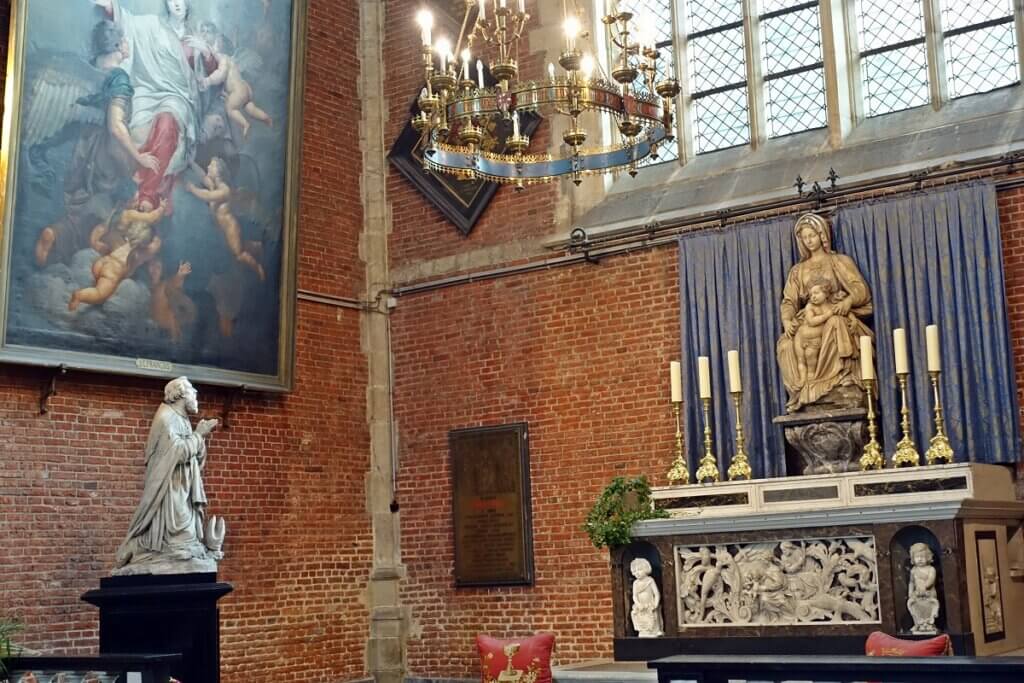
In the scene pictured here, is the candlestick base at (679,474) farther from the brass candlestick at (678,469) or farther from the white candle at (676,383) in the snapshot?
the white candle at (676,383)

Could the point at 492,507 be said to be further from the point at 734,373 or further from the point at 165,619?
the point at 165,619

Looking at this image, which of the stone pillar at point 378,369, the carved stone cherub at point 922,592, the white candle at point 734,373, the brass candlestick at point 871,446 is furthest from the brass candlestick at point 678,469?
the stone pillar at point 378,369

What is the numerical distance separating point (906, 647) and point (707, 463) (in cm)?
359

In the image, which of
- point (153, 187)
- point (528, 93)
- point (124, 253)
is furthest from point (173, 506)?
point (528, 93)

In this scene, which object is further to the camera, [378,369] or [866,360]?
[378,369]

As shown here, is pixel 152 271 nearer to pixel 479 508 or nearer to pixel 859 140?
pixel 479 508

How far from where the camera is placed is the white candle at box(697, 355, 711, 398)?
11.1 m

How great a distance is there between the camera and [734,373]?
35.7ft

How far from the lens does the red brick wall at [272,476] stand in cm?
1061

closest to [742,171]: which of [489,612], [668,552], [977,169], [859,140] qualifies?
[859,140]

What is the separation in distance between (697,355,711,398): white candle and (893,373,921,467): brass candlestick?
1.55 metres

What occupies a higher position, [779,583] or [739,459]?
[739,459]

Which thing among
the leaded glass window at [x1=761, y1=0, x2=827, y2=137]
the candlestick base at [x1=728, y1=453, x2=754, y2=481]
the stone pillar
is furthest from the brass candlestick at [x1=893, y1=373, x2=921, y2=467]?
the stone pillar

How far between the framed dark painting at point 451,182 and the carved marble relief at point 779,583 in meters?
4.26
